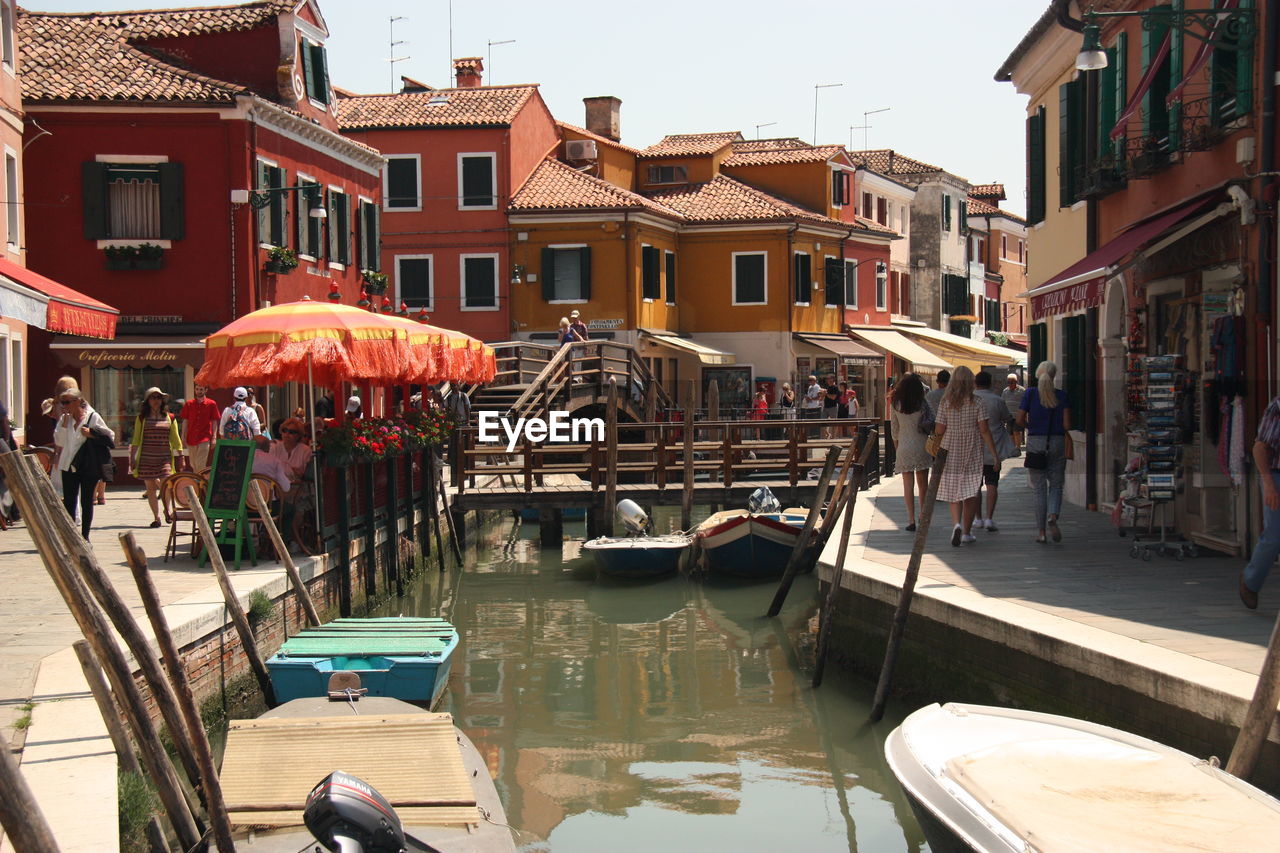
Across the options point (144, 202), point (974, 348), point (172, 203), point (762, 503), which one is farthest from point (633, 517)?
point (974, 348)

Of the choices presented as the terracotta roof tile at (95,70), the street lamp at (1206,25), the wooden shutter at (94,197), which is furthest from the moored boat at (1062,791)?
the terracotta roof tile at (95,70)

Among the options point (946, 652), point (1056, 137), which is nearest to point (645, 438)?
point (1056, 137)

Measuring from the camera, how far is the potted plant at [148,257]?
75.0ft

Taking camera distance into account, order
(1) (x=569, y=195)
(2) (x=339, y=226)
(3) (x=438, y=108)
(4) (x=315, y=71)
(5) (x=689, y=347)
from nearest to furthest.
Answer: (4) (x=315, y=71) → (2) (x=339, y=226) → (1) (x=569, y=195) → (3) (x=438, y=108) → (5) (x=689, y=347)

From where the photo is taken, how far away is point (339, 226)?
28.4m

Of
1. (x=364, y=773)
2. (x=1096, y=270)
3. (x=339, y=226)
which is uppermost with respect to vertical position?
(x=339, y=226)

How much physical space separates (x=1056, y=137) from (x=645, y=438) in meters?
12.4

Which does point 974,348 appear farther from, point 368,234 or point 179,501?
point 179,501

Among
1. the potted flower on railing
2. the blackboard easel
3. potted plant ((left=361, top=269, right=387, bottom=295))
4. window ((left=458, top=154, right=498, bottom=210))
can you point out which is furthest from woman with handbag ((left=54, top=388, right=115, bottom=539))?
window ((left=458, top=154, right=498, bottom=210))

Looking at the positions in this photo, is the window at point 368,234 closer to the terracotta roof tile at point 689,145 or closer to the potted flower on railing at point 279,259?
the potted flower on railing at point 279,259

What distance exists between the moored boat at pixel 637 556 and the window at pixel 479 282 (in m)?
18.9

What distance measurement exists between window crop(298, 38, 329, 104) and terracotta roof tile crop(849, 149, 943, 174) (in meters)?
28.6

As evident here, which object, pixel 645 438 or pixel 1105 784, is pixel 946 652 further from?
pixel 645 438

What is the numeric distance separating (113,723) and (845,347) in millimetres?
36571
